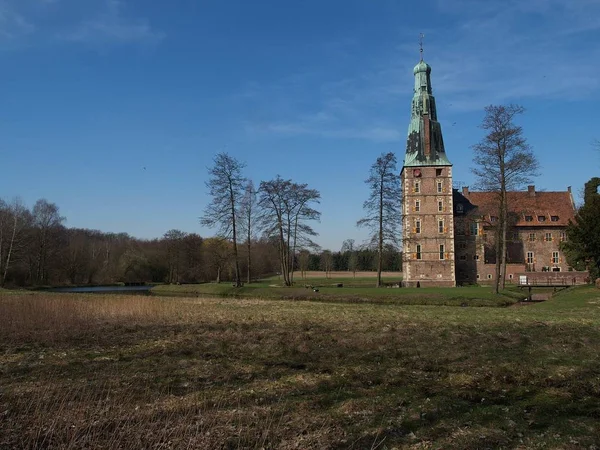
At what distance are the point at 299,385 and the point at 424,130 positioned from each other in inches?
2025

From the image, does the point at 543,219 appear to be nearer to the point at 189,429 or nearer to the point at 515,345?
the point at 515,345

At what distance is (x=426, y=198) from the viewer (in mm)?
53906

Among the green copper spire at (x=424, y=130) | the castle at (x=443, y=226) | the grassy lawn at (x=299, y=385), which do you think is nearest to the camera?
the grassy lawn at (x=299, y=385)

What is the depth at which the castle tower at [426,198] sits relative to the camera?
172 feet

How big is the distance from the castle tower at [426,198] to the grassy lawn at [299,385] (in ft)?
124

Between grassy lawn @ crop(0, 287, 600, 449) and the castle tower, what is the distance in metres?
37.9

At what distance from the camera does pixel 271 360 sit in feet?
32.3

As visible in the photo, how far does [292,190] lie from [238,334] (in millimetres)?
34817

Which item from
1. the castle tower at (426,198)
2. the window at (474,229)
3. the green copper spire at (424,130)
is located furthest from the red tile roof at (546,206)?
the green copper spire at (424,130)

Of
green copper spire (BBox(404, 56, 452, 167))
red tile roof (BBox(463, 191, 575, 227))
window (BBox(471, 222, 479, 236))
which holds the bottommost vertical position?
window (BBox(471, 222, 479, 236))

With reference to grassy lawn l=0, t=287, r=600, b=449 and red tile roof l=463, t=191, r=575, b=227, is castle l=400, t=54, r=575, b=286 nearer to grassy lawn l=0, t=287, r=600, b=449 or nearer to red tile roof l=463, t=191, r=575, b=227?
red tile roof l=463, t=191, r=575, b=227

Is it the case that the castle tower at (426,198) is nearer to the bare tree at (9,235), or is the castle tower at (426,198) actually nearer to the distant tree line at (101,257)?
the distant tree line at (101,257)

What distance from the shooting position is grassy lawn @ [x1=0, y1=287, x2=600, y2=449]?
5391 mm

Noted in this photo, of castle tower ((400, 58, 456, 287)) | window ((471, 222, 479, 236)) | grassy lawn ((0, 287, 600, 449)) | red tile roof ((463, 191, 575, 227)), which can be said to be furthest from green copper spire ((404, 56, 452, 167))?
grassy lawn ((0, 287, 600, 449))
